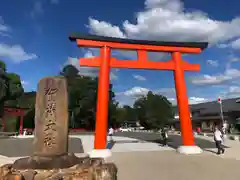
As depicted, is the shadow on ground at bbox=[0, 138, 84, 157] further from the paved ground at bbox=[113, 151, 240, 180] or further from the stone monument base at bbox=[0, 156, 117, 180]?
the stone monument base at bbox=[0, 156, 117, 180]

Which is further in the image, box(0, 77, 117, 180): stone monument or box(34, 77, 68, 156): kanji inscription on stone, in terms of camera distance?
box(34, 77, 68, 156): kanji inscription on stone

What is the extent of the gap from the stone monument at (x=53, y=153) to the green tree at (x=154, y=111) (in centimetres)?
4380

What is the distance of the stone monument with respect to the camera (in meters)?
4.82

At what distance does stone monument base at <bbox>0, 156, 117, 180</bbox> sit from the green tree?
44.1 meters

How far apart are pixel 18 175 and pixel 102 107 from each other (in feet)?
23.7

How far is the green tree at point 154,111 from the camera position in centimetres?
4997

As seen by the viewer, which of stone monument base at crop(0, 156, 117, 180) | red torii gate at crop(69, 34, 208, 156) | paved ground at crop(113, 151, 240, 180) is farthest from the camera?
red torii gate at crop(69, 34, 208, 156)

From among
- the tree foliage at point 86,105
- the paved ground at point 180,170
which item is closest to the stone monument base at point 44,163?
the paved ground at point 180,170

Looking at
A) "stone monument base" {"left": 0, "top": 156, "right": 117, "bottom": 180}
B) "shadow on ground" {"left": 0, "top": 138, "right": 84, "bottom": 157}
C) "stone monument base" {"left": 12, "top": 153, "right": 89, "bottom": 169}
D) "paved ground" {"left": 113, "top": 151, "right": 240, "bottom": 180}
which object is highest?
"stone monument base" {"left": 12, "top": 153, "right": 89, "bottom": 169}

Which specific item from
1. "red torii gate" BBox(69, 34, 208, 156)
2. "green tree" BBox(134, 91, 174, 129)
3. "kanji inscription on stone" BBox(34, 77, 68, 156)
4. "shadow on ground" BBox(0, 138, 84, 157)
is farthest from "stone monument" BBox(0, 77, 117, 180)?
"green tree" BBox(134, 91, 174, 129)

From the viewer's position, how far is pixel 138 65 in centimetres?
1284

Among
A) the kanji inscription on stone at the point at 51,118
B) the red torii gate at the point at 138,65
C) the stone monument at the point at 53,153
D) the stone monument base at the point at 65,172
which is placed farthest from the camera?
the red torii gate at the point at 138,65

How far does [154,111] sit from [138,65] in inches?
1549

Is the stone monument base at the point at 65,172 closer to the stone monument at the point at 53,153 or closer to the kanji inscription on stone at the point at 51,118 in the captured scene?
the stone monument at the point at 53,153
